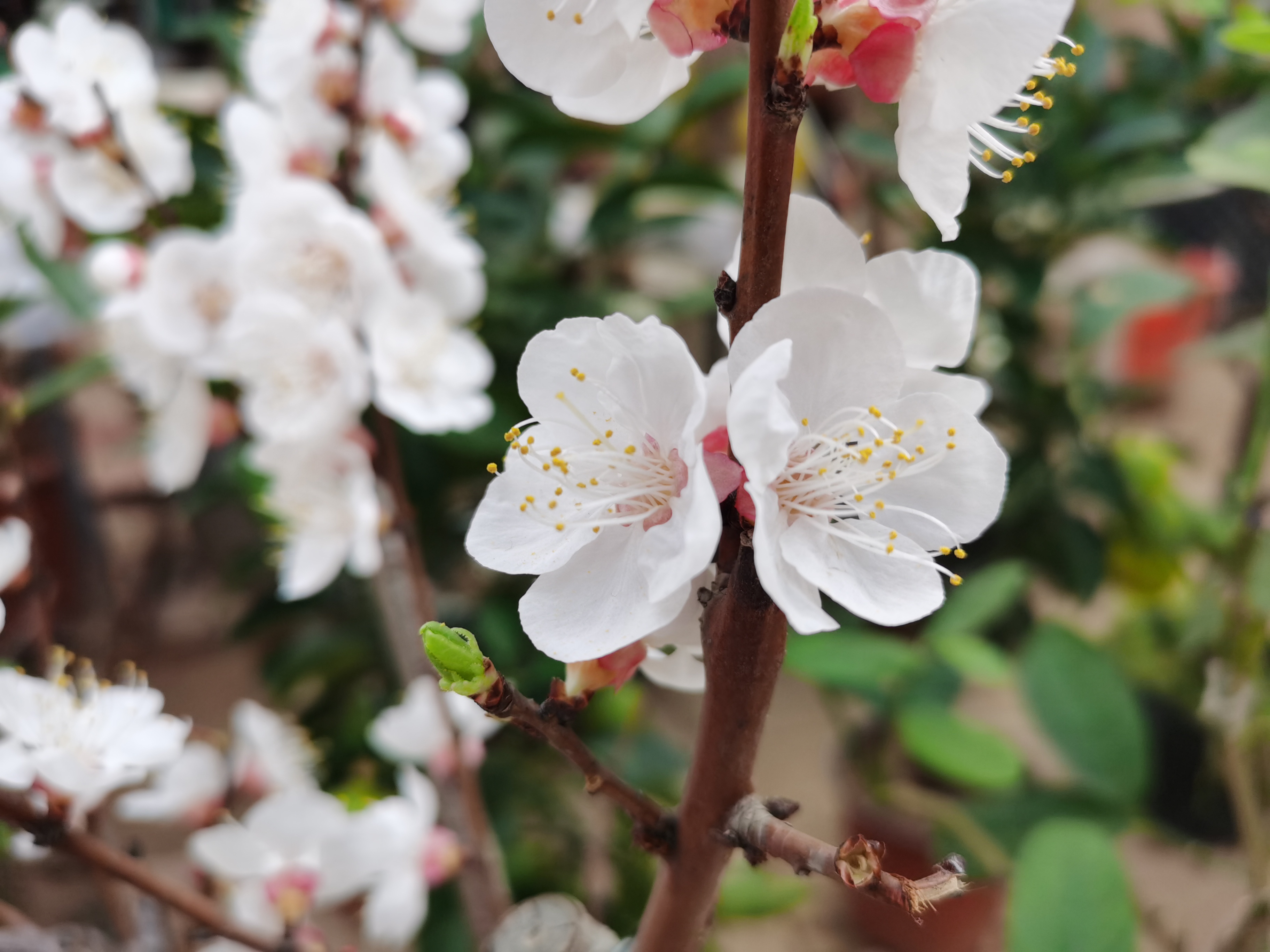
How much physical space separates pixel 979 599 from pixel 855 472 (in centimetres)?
58

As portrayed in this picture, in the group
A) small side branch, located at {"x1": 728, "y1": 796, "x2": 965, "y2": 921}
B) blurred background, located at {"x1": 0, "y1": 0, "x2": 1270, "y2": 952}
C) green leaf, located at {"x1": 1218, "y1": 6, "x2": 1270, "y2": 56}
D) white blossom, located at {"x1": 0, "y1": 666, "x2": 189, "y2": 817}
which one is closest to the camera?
small side branch, located at {"x1": 728, "y1": 796, "x2": 965, "y2": 921}

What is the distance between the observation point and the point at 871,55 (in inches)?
9.8

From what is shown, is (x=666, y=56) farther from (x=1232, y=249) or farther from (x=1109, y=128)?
(x=1232, y=249)

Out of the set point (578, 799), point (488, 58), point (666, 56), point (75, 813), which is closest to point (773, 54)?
point (666, 56)

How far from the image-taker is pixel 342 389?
0.57 m

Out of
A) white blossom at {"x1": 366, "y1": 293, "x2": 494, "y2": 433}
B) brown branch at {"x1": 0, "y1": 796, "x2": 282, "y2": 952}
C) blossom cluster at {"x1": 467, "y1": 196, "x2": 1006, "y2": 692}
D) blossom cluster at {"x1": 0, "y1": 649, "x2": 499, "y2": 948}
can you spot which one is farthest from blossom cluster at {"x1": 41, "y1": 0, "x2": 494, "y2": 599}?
blossom cluster at {"x1": 467, "y1": 196, "x2": 1006, "y2": 692}

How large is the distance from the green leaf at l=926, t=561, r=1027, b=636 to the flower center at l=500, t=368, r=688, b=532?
567 mm

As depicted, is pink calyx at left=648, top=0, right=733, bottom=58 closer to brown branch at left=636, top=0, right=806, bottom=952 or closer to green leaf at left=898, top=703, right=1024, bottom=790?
brown branch at left=636, top=0, right=806, bottom=952

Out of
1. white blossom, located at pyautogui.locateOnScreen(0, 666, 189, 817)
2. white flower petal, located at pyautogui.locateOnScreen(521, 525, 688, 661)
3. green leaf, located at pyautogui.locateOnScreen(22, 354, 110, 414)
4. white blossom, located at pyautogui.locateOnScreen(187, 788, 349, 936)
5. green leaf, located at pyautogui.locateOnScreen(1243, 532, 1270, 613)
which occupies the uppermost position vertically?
white flower petal, located at pyautogui.locateOnScreen(521, 525, 688, 661)

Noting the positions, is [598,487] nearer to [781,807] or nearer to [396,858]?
[781,807]

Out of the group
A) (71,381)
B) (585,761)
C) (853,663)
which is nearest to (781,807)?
(585,761)

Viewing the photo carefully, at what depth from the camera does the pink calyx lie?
256 mm

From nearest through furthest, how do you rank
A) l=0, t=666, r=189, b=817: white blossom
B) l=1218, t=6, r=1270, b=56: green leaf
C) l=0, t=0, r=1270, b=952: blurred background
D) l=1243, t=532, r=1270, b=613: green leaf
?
l=0, t=666, r=189, b=817: white blossom
l=1218, t=6, r=1270, b=56: green leaf
l=1243, t=532, r=1270, b=613: green leaf
l=0, t=0, r=1270, b=952: blurred background

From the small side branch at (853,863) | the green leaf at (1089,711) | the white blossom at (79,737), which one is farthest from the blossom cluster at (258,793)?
the green leaf at (1089,711)
